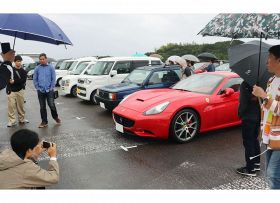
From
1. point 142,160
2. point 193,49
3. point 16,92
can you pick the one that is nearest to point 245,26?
point 142,160

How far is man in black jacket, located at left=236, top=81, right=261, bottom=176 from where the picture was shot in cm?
421

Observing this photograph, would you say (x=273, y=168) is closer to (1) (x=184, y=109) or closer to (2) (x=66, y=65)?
(1) (x=184, y=109)

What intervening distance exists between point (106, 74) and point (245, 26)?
25.8 ft

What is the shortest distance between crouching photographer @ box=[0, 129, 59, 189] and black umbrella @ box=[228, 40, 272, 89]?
2482mm

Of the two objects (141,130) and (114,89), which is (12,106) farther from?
(141,130)

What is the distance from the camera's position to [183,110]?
596cm

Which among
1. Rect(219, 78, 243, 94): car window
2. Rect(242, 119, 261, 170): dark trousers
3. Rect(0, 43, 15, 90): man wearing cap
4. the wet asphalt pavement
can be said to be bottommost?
the wet asphalt pavement

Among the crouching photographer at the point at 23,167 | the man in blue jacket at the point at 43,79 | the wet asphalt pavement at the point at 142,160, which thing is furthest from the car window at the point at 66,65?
the crouching photographer at the point at 23,167

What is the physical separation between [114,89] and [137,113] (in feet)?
9.07

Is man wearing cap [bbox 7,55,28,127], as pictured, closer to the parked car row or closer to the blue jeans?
the parked car row

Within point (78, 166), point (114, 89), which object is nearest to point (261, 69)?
point (78, 166)

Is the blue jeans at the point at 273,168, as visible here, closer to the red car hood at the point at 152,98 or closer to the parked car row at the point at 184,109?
the parked car row at the point at 184,109

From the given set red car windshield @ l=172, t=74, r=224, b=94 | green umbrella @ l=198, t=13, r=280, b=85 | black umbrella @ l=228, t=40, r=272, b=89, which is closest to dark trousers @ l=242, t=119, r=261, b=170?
black umbrella @ l=228, t=40, r=272, b=89

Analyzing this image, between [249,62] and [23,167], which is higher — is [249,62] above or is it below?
above
